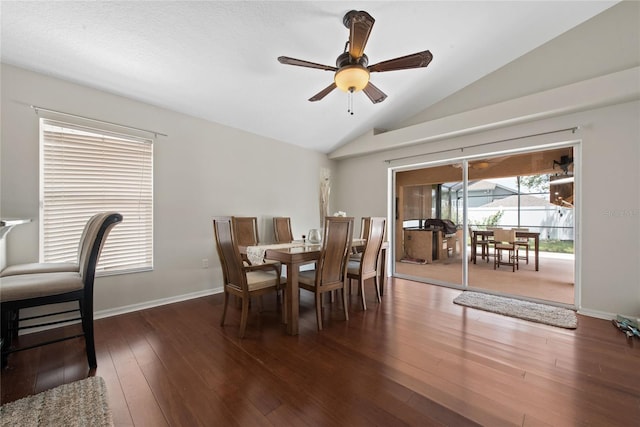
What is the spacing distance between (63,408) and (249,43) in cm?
303

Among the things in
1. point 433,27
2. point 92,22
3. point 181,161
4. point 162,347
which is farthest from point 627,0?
point 162,347

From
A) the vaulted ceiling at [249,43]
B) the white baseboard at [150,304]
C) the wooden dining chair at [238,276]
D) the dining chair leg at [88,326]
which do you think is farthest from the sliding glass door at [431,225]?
the dining chair leg at [88,326]

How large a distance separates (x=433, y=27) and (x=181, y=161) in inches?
131

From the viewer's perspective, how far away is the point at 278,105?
141 inches

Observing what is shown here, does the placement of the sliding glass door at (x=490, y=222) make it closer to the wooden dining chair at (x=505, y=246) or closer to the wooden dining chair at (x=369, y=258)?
the wooden dining chair at (x=505, y=246)

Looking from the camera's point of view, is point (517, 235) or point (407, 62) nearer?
point (407, 62)

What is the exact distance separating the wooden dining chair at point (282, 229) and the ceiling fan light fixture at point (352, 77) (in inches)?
102

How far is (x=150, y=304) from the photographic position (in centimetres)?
306

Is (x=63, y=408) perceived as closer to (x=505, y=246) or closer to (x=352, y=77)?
(x=352, y=77)

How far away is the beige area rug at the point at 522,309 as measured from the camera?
268cm

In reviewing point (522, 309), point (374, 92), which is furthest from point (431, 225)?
point (374, 92)

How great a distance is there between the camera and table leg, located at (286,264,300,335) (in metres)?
2.37

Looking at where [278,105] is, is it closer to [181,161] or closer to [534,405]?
[181,161]

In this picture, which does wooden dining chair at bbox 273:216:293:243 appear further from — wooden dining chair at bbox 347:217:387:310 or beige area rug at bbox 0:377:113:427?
beige area rug at bbox 0:377:113:427
